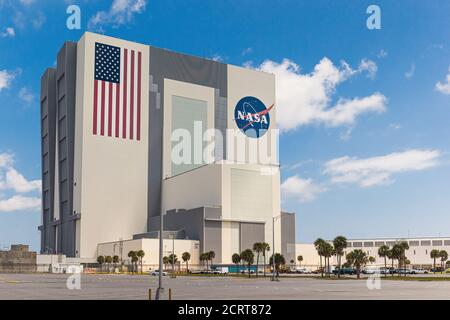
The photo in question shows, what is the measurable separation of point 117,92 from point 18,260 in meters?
49.8

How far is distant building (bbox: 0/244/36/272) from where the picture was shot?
4887 inches

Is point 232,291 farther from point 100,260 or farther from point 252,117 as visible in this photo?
point 252,117

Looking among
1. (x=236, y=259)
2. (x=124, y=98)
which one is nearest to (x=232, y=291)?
(x=236, y=259)

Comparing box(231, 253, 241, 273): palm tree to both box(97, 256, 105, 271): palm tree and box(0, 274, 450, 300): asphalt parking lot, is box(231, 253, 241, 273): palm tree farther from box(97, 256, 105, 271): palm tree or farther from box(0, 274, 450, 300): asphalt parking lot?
box(0, 274, 450, 300): asphalt parking lot

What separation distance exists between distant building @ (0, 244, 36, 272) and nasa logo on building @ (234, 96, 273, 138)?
231 feet

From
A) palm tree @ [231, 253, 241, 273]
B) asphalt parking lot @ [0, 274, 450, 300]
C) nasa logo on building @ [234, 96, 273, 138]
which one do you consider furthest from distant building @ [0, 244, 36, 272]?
asphalt parking lot @ [0, 274, 450, 300]

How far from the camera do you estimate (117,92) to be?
492 ft

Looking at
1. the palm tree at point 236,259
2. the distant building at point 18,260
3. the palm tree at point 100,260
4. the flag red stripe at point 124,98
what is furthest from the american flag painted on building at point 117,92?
the palm tree at point 236,259

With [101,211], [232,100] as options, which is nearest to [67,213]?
[101,211]

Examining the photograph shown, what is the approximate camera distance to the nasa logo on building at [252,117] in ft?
557

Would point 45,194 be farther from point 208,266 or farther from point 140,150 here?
point 208,266

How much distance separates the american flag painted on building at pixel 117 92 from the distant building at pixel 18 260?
3451 centimetres
